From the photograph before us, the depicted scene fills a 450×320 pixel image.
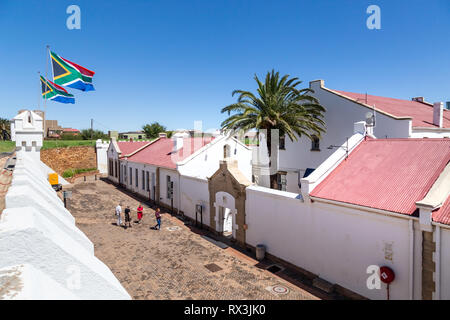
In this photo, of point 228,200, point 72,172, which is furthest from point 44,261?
point 72,172

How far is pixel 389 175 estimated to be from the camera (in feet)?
37.4

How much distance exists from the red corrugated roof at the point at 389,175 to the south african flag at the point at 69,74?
19.8 metres

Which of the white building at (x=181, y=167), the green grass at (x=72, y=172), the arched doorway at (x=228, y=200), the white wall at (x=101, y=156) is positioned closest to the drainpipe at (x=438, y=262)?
the arched doorway at (x=228, y=200)

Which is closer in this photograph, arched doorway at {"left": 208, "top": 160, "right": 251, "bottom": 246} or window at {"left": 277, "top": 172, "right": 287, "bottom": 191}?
arched doorway at {"left": 208, "top": 160, "right": 251, "bottom": 246}

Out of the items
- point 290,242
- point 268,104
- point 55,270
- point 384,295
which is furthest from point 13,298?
point 268,104

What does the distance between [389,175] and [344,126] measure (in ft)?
42.3

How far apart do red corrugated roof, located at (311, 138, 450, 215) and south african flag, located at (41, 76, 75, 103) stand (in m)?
20.2

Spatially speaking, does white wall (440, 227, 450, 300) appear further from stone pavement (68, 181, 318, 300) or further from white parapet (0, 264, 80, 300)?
white parapet (0, 264, 80, 300)

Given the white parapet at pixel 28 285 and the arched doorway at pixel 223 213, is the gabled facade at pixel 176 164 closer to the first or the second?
the arched doorway at pixel 223 213

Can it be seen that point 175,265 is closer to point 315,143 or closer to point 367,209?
point 367,209

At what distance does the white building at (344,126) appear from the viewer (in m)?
20.1

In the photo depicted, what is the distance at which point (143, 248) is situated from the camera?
1623cm

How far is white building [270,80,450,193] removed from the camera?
20094mm

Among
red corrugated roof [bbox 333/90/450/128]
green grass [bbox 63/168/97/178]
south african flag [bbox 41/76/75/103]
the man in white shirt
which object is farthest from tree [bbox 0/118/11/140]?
red corrugated roof [bbox 333/90/450/128]
